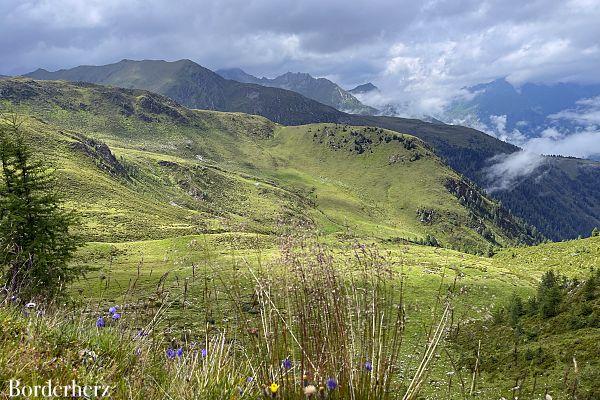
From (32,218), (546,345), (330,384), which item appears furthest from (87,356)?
(32,218)

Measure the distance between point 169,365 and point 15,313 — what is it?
68.5 inches

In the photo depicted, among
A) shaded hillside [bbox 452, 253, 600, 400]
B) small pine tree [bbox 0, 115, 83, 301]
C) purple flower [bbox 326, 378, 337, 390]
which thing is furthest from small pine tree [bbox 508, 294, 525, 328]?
small pine tree [bbox 0, 115, 83, 301]

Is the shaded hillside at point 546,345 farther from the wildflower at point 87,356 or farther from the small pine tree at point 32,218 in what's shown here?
the small pine tree at point 32,218

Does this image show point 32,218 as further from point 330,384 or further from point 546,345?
point 546,345

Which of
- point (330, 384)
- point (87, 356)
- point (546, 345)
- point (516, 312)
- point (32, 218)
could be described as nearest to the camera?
→ point (330, 384)

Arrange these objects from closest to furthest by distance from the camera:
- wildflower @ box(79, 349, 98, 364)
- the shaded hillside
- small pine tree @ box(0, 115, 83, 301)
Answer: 1. wildflower @ box(79, 349, 98, 364)
2. the shaded hillside
3. small pine tree @ box(0, 115, 83, 301)

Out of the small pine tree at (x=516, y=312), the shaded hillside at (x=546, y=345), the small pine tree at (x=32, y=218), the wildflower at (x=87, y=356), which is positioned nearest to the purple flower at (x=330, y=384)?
the wildflower at (x=87, y=356)

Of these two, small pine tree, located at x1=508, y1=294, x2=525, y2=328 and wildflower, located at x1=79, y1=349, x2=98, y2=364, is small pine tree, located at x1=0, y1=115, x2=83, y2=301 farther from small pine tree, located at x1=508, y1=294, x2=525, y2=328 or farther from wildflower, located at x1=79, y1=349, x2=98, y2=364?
small pine tree, located at x1=508, y1=294, x2=525, y2=328

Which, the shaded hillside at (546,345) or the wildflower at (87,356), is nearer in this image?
the wildflower at (87,356)

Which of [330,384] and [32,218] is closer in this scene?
[330,384]

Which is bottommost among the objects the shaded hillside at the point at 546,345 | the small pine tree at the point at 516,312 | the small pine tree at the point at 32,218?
the small pine tree at the point at 516,312

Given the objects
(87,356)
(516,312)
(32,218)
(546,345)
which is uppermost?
(87,356)

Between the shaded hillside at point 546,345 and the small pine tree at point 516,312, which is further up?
the shaded hillside at point 546,345

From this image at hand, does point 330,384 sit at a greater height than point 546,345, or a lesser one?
greater
